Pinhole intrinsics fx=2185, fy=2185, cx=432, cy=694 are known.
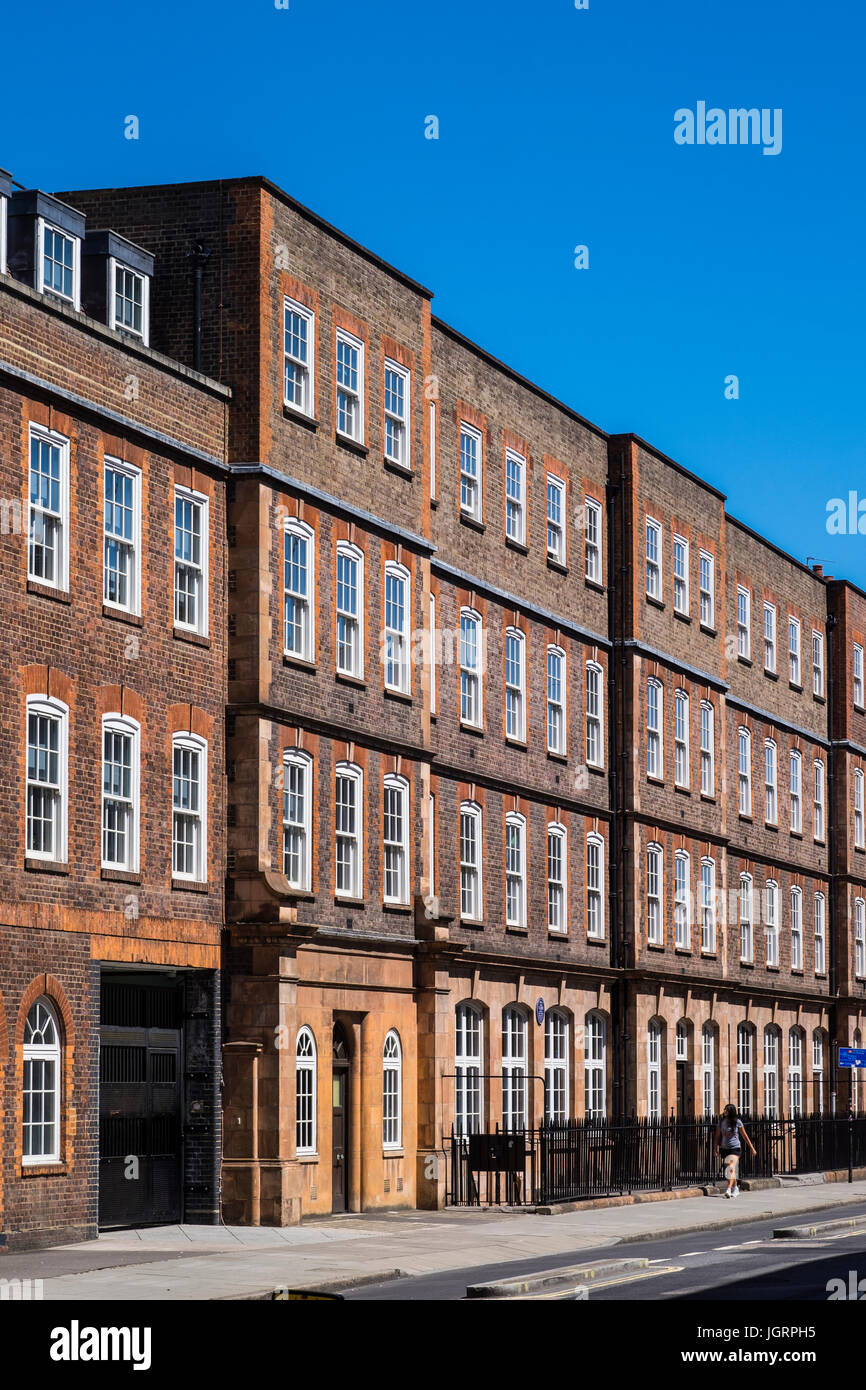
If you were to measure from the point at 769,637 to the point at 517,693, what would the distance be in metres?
16.8

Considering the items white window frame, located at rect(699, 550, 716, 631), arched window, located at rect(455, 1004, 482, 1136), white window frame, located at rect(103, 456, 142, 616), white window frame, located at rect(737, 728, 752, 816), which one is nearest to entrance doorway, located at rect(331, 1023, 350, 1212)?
arched window, located at rect(455, 1004, 482, 1136)

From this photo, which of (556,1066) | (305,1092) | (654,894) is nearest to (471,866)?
(556,1066)

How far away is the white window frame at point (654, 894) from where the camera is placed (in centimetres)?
4769

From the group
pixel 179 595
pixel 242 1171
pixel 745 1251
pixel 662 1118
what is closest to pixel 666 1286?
pixel 745 1251

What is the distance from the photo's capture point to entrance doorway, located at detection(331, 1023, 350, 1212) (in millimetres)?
33438

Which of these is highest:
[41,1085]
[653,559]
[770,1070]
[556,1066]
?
[653,559]

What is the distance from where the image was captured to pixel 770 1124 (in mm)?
47156

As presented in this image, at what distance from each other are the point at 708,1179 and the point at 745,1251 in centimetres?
1680

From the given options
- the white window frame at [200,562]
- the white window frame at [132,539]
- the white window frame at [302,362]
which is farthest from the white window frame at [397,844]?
the white window frame at [132,539]

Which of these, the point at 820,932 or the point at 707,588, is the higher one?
the point at 707,588

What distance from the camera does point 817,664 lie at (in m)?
61.8

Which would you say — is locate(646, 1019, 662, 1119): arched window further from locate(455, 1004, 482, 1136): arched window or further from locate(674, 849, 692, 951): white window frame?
locate(455, 1004, 482, 1136): arched window

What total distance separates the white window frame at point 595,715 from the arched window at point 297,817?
45.7 ft

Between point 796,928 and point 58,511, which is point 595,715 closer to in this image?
point 796,928
